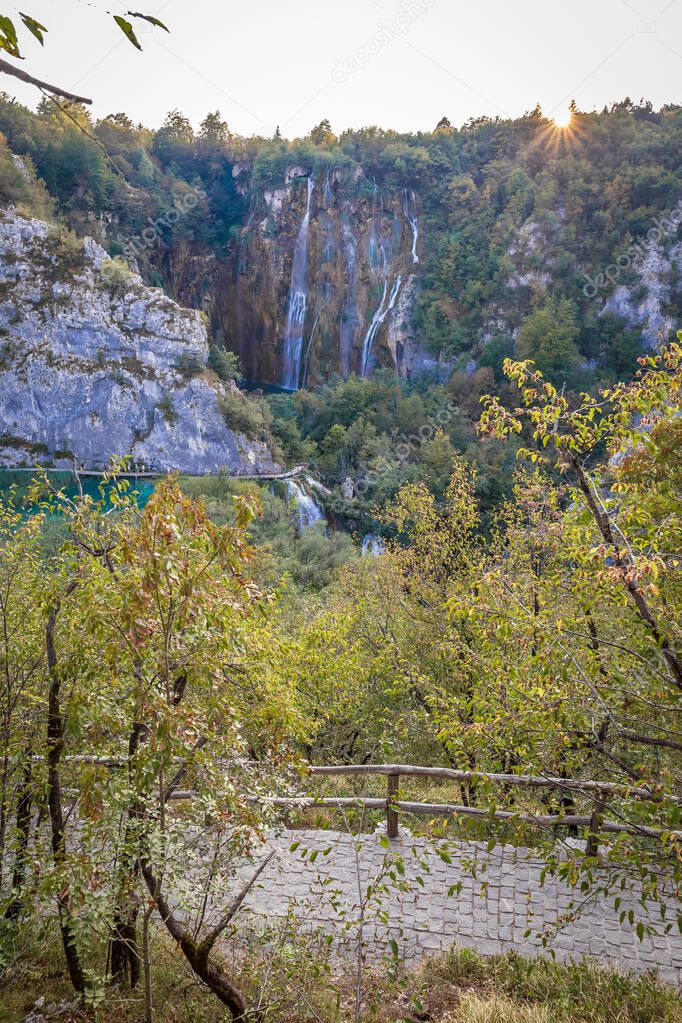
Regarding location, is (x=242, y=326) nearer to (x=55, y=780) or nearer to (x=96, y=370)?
(x=96, y=370)

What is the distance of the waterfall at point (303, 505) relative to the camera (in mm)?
33694

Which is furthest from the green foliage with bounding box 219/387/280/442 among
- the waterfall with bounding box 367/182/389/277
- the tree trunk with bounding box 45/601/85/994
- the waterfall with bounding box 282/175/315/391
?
the tree trunk with bounding box 45/601/85/994

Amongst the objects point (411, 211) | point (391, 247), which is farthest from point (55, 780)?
point (411, 211)

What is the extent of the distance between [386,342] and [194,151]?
87.7ft

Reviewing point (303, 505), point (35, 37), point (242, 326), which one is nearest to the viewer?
point (35, 37)

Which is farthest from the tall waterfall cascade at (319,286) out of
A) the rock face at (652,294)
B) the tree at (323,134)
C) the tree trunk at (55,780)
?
the tree trunk at (55,780)

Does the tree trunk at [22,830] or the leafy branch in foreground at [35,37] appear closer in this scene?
the leafy branch in foreground at [35,37]

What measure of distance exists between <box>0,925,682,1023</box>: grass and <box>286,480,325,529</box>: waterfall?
28168mm

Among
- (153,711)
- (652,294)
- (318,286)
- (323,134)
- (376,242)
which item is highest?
(323,134)

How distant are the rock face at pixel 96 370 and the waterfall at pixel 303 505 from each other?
8.72 feet

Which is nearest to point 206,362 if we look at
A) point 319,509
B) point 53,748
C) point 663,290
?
point 319,509

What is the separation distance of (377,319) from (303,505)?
→ 2601 cm

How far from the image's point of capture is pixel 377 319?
55375 mm

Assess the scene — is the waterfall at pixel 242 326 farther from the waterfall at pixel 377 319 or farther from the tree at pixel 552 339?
the tree at pixel 552 339
